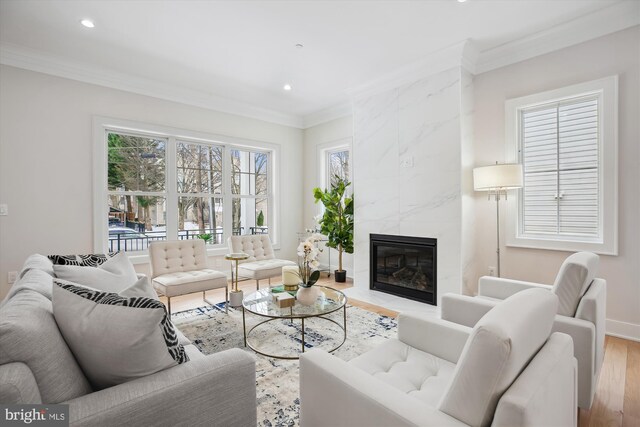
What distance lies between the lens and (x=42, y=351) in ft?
3.11

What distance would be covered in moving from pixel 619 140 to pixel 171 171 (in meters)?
5.20

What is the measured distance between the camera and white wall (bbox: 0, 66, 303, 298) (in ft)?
11.2

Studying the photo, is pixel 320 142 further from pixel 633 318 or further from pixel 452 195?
pixel 633 318

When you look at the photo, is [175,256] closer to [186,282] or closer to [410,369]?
[186,282]

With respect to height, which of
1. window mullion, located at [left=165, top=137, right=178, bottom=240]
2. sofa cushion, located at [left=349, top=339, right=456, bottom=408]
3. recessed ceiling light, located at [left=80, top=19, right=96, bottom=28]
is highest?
recessed ceiling light, located at [left=80, top=19, right=96, bottom=28]

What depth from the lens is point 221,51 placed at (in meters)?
3.48

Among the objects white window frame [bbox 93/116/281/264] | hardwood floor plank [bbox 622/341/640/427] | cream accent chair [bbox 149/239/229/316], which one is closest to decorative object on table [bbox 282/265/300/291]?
cream accent chair [bbox 149/239/229/316]

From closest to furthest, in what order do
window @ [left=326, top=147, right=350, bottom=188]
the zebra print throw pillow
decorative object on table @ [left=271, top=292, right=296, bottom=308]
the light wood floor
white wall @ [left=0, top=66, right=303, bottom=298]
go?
the light wood floor
the zebra print throw pillow
decorative object on table @ [left=271, top=292, right=296, bottom=308]
white wall @ [left=0, top=66, right=303, bottom=298]
window @ [left=326, top=147, right=350, bottom=188]

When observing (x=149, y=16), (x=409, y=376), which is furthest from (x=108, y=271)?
(x=149, y=16)

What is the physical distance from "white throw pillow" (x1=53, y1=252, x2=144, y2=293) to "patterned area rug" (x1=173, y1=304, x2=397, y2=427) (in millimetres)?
942

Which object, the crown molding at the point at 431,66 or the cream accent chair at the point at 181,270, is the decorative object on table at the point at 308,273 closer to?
the cream accent chair at the point at 181,270

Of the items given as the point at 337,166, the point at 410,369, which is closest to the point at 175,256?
the point at 410,369

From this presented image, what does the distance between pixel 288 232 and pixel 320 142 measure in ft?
5.84

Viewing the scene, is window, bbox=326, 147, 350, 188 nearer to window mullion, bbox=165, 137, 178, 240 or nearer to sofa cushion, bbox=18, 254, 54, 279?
window mullion, bbox=165, 137, 178, 240
